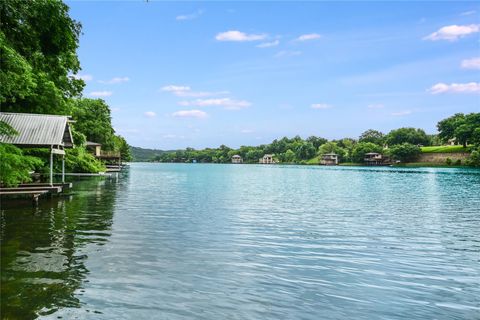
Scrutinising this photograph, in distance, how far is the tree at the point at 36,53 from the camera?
18.8m

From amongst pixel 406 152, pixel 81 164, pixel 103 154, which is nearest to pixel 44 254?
pixel 81 164

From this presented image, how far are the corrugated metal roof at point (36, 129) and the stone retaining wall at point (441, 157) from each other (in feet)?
496

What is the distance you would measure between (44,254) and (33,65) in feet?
70.3

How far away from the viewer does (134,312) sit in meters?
8.06

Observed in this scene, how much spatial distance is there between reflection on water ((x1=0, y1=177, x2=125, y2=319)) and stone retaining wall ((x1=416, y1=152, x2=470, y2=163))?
153967 millimetres

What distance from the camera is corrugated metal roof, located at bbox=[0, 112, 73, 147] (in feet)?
84.8

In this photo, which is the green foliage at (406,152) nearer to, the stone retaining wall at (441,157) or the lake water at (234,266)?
the stone retaining wall at (441,157)

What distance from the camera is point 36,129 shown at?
2664 cm

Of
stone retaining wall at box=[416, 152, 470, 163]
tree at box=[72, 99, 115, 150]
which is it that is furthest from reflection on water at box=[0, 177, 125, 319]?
stone retaining wall at box=[416, 152, 470, 163]

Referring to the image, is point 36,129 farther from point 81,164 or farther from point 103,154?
point 103,154

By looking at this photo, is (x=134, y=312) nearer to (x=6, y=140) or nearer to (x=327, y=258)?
(x=327, y=258)

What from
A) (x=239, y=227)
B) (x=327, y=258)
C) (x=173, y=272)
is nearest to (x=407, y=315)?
(x=327, y=258)

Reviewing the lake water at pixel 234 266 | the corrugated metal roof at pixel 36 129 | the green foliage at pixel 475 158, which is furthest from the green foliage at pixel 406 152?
the corrugated metal roof at pixel 36 129

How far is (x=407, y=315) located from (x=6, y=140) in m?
24.8
